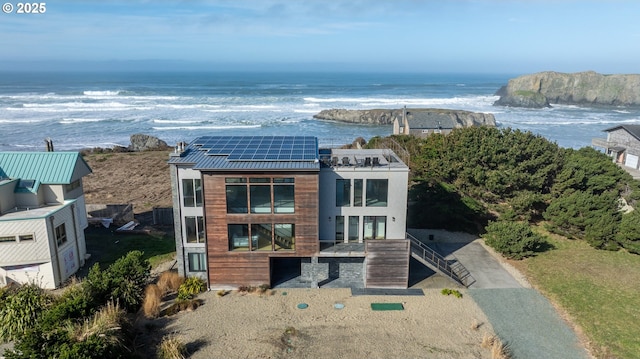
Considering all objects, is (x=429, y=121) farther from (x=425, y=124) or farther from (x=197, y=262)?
(x=197, y=262)

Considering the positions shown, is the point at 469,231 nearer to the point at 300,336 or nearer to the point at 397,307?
the point at 397,307

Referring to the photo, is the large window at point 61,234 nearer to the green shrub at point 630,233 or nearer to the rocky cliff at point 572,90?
the green shrub at point 630,233

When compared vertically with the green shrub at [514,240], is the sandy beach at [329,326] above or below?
below

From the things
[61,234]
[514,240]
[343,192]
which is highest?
[343,192]

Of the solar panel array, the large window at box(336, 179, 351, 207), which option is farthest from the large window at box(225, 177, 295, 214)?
the large window at box(336, 179, 351, 207)

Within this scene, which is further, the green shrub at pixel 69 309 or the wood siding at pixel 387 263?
the wood siding at pixel 387 263

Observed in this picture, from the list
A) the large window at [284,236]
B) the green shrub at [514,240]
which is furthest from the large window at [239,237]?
the green shrub at [514,240]

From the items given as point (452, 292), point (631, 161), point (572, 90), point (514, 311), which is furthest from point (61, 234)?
point (572, 90)
